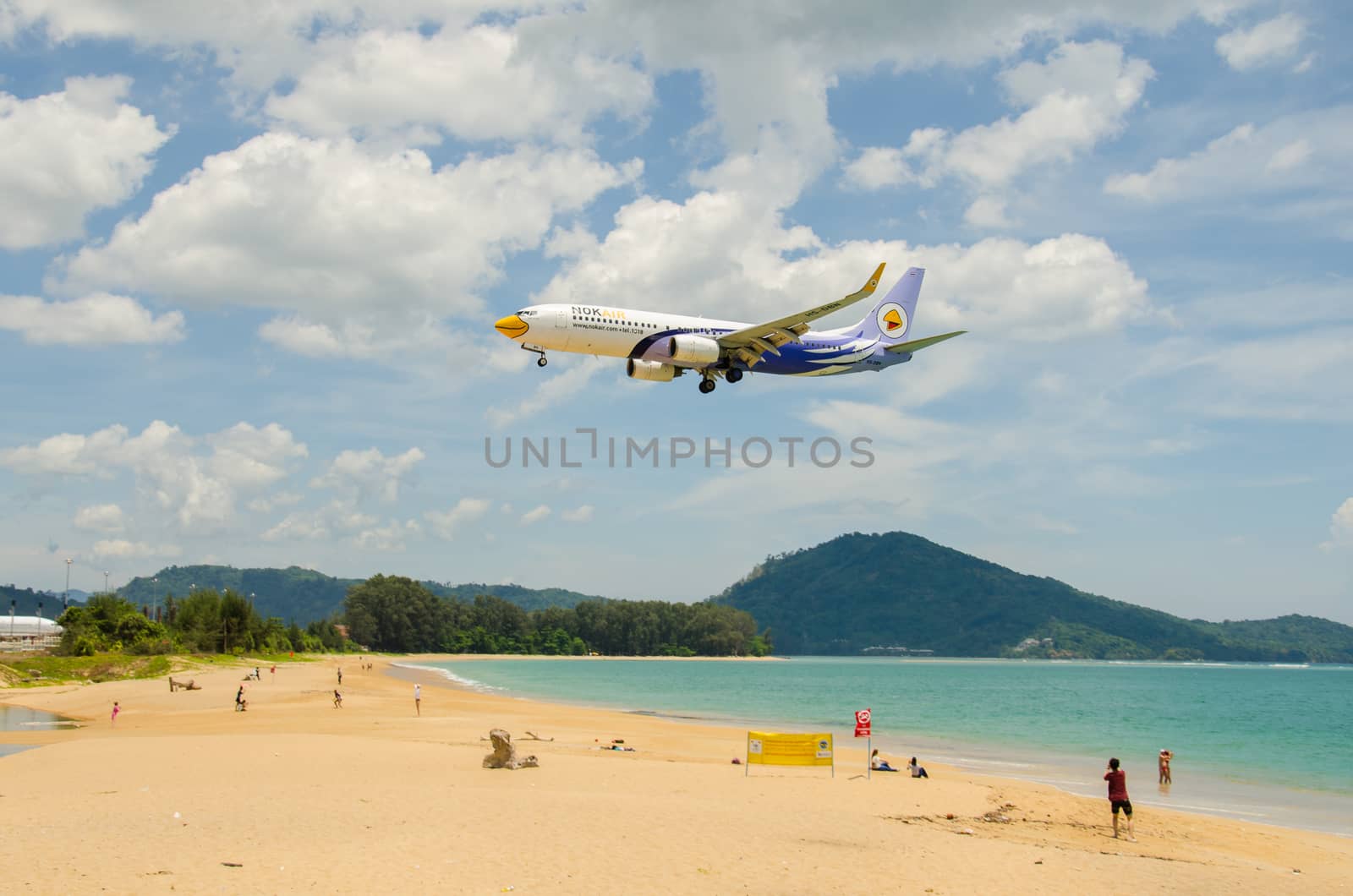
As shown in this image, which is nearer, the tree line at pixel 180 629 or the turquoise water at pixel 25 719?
the turquoise water at pixel 25 719

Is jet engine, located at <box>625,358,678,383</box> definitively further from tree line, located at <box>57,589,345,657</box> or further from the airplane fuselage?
tree line, located at <box>57,589,345,657</box>

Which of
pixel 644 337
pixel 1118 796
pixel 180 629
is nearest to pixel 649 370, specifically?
pixel 644 337

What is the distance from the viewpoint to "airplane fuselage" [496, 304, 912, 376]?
33.6m

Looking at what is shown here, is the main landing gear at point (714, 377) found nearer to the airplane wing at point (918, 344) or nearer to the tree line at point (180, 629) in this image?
the airplane wing at point (918, 344)

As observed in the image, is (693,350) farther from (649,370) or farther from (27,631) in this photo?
(27,631)

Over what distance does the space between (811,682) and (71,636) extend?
76.9 meters

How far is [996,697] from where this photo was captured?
8769cm

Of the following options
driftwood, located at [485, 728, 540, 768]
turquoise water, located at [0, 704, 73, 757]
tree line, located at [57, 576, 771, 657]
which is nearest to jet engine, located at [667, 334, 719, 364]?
driftwood, located at [485, 728, 540, 768]

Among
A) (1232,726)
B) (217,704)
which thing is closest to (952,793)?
(217,704)

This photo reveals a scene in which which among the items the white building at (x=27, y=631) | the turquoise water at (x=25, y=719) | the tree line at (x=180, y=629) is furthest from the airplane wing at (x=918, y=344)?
the white building at (x=27, y=631)

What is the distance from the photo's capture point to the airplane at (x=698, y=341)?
3369 centimetres

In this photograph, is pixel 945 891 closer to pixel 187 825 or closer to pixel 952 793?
pixel 952 793

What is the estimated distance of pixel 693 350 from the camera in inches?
1419

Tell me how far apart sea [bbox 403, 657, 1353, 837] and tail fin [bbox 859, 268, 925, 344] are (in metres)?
18.6
